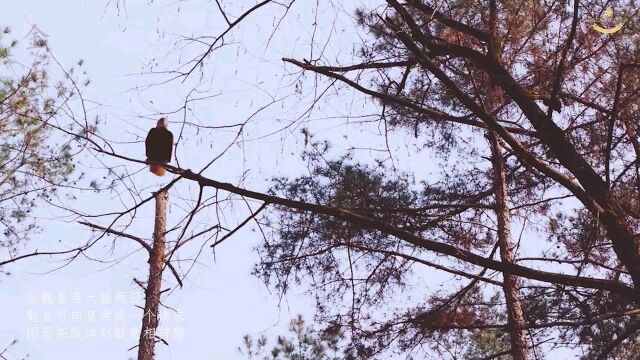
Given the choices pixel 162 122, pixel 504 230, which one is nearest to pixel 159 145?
pixel 162 122

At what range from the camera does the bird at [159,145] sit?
125 inches

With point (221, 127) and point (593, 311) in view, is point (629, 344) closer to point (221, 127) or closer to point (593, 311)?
point (593, 311)

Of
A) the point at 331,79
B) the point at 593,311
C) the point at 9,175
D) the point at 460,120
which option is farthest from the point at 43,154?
the point at 593,311

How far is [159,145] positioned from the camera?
3.31 meters

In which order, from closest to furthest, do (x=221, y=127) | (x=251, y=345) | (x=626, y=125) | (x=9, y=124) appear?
A: (x=221, y=127) < (x=626, y=125) < (x=9, y=124) < (x=251, y=345)

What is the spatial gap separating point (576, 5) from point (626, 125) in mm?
1483

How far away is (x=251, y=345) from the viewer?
10641 mm

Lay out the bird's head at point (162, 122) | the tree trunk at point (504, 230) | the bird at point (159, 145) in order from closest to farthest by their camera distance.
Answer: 1. the bird's head at point (162, 122)
2. the bird at point (159, 145)
3. the tree trunk at point (504, 230)

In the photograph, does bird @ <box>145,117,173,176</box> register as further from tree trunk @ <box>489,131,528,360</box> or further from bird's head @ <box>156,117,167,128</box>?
tree trunk @ <box>489,131,528,360</box>

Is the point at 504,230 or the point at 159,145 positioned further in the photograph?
the point at 504,230

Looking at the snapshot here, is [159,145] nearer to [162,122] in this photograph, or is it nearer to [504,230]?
[162,122]

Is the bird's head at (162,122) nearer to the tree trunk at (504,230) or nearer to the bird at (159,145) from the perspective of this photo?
the bird at (159,145)

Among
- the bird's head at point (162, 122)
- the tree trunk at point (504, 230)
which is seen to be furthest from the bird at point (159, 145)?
the tree trunk at point (504, 230)

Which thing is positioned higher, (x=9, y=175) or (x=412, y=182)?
(x=9, y=175)
